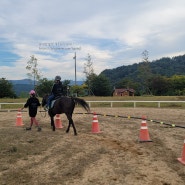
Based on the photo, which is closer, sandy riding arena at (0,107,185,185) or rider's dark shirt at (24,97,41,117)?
sandy riding arena at (0,107,185,185)

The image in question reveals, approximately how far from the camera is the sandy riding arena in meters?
6.51

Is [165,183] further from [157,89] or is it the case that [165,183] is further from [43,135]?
[157,89]

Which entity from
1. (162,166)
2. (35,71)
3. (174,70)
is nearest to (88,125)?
(162,166)

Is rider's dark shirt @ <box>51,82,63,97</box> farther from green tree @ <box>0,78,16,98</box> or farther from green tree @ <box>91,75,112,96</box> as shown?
green tree @ <box>91,75,112,96</box>

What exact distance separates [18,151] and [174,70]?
131 metres

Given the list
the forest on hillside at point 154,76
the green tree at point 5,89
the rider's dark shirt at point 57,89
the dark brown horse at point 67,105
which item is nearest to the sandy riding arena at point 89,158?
the dark brown horse at point 67,105

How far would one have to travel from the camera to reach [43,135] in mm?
11523

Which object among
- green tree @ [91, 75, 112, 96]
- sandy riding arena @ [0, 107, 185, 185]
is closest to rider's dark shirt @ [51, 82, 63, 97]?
sandy riding arena @ [0, 107, 185, 185]

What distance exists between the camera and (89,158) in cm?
816

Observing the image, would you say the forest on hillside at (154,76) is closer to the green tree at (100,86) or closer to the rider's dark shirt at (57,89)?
the green tree at (100,86)

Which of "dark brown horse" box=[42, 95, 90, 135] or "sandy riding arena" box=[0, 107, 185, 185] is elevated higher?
"dark brown horse" box=[42, 95, 90, 135]

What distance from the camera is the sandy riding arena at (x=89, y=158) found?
6.51 metres

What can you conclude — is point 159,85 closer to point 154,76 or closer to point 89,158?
point 154,76

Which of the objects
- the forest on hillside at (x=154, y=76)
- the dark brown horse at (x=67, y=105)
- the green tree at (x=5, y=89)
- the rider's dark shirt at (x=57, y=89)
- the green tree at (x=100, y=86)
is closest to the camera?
the dark brown horse at (x=67, y=105)
